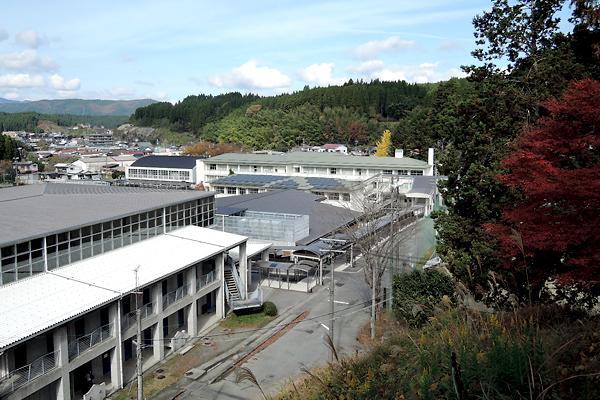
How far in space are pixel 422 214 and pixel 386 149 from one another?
29710 millimetres

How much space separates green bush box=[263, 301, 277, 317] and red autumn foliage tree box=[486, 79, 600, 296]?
11.3 metres

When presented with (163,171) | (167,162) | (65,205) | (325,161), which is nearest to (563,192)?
(65,205)

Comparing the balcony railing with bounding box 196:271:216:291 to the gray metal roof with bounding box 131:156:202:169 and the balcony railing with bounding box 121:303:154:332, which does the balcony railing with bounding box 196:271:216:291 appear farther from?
the gray metal roof with bounding box 131:156:202:169

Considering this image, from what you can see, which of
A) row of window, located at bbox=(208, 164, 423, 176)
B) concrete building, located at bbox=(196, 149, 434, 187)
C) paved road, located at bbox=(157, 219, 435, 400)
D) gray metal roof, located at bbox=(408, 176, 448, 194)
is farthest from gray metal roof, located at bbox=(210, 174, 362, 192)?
paved road, located at bbox=(157, 219, 435, 400)

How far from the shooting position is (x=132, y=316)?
1602 centimetres

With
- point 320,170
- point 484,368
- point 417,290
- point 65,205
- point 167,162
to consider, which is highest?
point 167,162

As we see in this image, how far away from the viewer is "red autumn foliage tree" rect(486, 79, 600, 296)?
28.9 ft

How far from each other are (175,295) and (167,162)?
44.8 meters

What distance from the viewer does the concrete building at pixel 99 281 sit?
12.8 metres

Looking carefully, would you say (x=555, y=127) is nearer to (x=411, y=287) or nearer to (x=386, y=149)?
(x=411, y=287)

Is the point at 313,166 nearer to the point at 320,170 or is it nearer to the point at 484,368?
the point at 320,170

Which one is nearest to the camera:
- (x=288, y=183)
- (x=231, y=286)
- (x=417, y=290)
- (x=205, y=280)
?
(x=417, y=290)

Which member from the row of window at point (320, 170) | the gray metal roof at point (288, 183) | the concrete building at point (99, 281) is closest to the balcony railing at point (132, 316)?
the concrete building at point (99, 281)

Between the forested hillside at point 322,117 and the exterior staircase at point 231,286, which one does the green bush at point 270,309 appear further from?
the forested hillside at point 322,117
